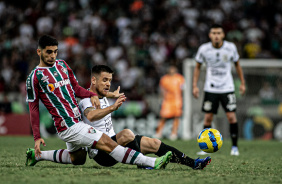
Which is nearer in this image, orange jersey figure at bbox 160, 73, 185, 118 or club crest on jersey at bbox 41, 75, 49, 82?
club crest on jersey at bbox 41, 75, 49, 82

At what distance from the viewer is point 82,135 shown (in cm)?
545

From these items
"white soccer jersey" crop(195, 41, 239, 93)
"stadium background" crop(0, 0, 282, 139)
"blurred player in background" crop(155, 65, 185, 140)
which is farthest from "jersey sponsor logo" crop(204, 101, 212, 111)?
"stadium background" crop(0, 0, 282, 139)

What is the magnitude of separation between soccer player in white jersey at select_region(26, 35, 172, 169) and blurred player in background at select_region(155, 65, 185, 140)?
8.05 metres

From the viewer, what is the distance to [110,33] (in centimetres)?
1781

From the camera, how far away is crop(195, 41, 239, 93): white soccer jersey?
29.3 feet

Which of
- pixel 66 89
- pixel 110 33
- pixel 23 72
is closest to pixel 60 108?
pixel 66 89

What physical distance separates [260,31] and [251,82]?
4.34 meters

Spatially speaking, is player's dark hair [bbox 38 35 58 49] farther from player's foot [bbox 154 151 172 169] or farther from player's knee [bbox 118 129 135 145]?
player's foot [bbox 154 151 172 169]

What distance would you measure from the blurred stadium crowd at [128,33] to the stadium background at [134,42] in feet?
0.12

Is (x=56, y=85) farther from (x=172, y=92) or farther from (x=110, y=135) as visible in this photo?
(x=172, y=92)

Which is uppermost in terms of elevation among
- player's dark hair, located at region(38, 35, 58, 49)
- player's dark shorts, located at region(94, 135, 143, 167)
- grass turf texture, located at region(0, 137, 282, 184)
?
player's dark hair, located at region(38, 35, 58, 49)

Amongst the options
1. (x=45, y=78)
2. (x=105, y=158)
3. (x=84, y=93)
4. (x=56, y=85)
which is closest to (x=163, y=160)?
(x=105, y=158)

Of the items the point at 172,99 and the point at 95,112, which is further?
the point at 172,99

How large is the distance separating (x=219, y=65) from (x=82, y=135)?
4.33 meters
